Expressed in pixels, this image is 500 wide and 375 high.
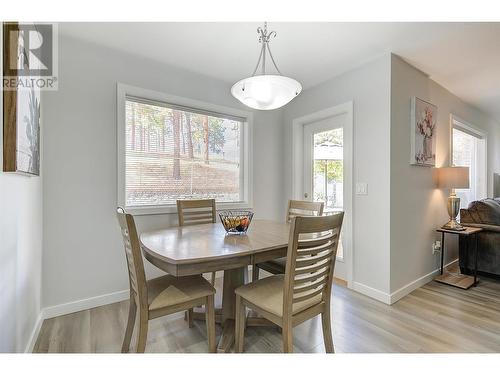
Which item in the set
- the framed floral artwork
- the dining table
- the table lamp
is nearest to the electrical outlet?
the table lamp

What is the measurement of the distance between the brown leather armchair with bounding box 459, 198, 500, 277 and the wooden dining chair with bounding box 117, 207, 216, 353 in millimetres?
3128

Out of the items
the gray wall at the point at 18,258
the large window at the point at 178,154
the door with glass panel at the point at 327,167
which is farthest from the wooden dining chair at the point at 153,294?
the door with glass panel at the point at 327,167

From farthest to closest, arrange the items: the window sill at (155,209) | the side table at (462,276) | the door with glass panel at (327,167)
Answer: the door with glass panel at (327,167), the side table at (462,276), the window sill at (155,209)

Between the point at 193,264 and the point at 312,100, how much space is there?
2.63 meters

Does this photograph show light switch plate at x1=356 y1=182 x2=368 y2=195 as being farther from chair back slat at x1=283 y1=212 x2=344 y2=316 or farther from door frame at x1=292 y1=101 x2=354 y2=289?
chair back slat at x1=283 y1=212 x2=344 y2=316

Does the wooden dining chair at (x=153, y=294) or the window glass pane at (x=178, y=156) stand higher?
the window glass pane at (x=178, y=156)

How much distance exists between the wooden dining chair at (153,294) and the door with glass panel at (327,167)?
1805mm

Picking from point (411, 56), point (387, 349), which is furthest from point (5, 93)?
point (411, 56)

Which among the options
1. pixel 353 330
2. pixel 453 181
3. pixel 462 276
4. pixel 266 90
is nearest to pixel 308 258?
pixel 353 330

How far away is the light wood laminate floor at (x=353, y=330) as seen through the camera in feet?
5.49

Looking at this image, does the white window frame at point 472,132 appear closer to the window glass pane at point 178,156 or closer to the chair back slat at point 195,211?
the window glass pane at point 178,156

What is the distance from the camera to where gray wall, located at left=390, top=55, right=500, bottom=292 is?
7.83ft
